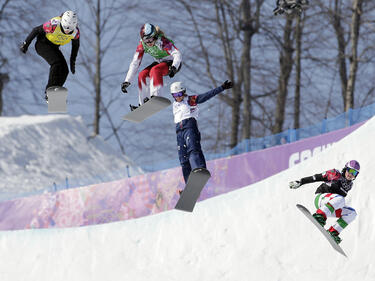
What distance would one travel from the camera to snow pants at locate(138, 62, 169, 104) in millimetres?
9516

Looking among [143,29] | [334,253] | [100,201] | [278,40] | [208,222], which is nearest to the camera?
[143,29]

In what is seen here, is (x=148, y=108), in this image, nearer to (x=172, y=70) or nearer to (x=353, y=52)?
Result: (x=172, y=70)

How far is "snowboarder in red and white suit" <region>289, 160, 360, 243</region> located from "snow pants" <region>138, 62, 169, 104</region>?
291cm

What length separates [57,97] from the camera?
A: 10359 mm

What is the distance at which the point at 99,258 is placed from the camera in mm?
19281

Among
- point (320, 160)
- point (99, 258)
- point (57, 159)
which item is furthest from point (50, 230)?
point (320, 160)

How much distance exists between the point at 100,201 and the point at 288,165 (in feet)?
21.5

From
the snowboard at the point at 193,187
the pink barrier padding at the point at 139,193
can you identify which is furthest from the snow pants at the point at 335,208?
the pink barrier padding at the point at 139,193

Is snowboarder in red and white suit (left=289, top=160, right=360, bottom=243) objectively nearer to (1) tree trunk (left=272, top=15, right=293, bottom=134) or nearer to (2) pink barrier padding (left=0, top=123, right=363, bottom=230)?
(2) pink barrier padding (left=0, top=123, right=363, bottom=230)

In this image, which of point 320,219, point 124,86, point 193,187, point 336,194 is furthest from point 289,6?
point 193,187

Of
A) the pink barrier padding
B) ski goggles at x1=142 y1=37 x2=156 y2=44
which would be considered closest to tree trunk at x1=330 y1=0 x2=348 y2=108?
the pink barrier padding

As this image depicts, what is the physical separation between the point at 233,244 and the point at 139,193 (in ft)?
15.0

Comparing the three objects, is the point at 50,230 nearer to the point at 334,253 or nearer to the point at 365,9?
the point at 334,253

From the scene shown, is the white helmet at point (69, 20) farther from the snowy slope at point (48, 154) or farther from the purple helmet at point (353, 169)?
the snowy slope at point (48, 154)
